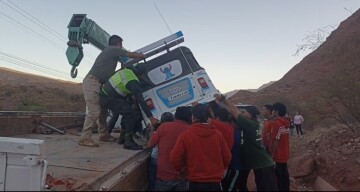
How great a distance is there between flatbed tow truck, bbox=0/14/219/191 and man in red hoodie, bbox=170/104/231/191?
2.47 feet

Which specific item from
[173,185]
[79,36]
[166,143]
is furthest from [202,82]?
[79,36]

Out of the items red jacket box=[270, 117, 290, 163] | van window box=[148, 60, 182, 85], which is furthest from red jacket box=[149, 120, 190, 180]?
van window box=[148, 60, 182, 85]

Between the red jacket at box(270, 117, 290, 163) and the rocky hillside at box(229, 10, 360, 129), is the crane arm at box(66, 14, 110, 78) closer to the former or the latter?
the red jacket at box(270, 117, 290, 163)

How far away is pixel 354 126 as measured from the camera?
44.4 ft

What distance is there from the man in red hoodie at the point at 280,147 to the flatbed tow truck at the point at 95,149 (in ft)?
4.92

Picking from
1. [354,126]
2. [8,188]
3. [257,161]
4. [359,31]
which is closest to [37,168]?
[8,188]

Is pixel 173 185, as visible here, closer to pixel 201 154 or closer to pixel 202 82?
pixel 201 154

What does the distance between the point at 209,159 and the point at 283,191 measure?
2.26 meters

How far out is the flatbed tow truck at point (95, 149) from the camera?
140 inches

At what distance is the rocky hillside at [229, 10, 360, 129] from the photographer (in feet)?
129

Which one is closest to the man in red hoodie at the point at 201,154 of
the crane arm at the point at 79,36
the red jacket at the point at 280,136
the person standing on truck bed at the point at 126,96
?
the red jacket at the point at 280,136

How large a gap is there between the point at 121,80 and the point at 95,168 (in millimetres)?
2218

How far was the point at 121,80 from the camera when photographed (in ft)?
21.2

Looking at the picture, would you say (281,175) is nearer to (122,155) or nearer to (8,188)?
(122,155)
